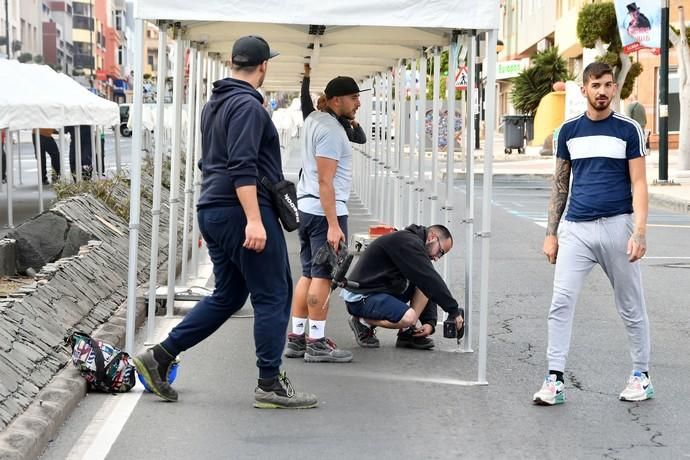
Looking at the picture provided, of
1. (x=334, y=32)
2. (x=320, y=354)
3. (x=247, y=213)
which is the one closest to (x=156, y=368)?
(x=247, y=213)

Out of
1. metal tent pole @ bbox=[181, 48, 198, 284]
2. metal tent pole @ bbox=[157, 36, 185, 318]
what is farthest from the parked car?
metal tent pole @ bbox=[157, 36, 185, 318]

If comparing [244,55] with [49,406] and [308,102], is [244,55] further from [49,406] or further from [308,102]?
[308,102]

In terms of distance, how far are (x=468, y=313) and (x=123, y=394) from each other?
2.63 metres

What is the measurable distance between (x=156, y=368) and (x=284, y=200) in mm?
1239

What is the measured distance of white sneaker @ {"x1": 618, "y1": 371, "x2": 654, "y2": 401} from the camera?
753 centimetres

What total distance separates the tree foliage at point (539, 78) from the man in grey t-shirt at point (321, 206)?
150 feet

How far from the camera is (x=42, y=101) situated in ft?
60.1

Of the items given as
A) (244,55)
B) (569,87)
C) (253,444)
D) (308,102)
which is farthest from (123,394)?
(569,87)

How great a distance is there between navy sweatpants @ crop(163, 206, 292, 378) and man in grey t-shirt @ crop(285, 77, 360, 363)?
1.40 m

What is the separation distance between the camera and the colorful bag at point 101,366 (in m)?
7.69

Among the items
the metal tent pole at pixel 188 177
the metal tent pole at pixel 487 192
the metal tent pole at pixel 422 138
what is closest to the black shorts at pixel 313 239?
the metal tent pole at pixel 487 192

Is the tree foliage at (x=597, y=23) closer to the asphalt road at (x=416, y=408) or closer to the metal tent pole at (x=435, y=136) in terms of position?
the metal tent pole at (x=435, y=136)

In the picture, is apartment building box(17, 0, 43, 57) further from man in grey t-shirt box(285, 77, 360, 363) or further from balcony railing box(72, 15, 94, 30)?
man in grey t-shirt box(285, 77, 360, 363)

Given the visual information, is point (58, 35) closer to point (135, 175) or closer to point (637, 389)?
point (135, 175)
